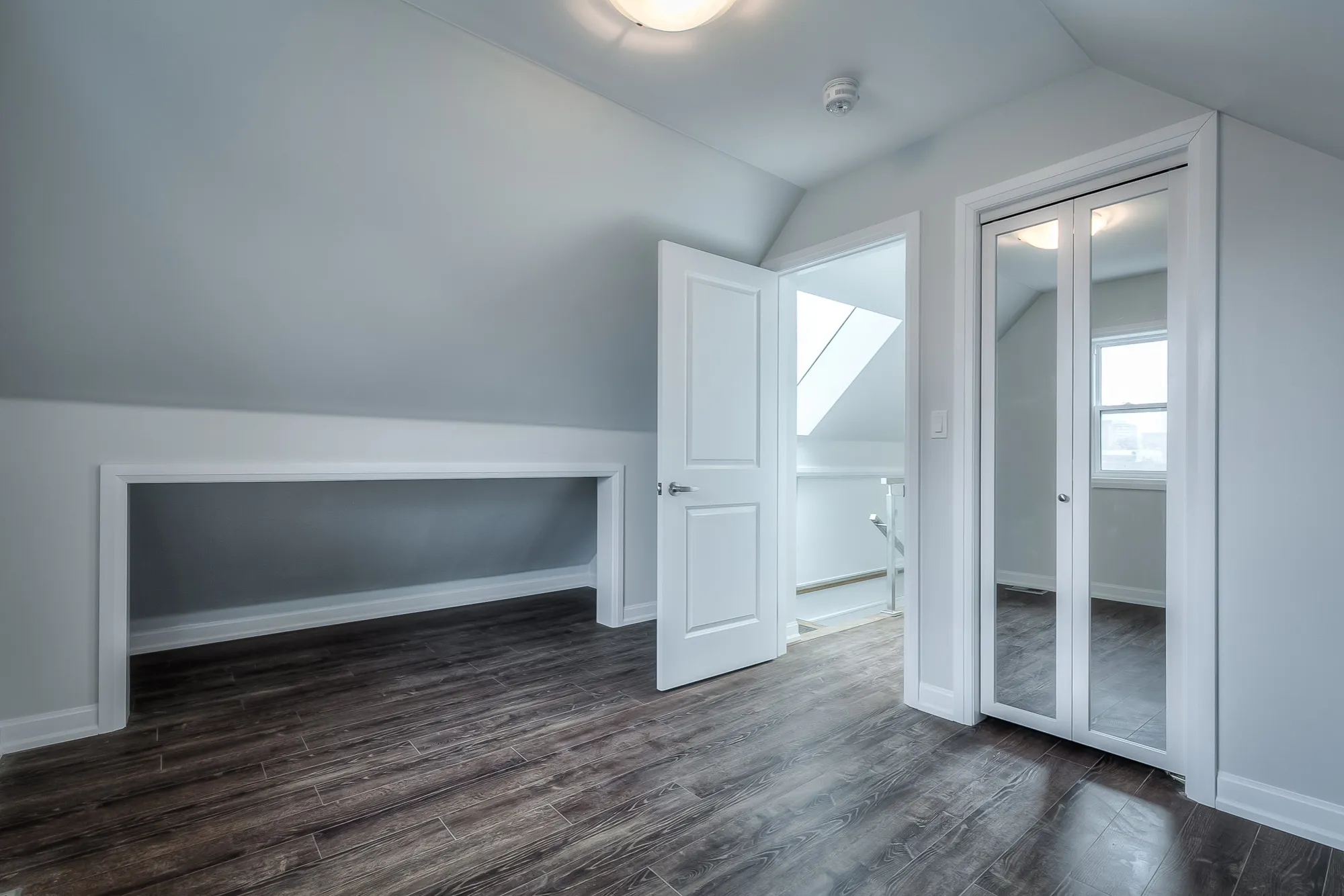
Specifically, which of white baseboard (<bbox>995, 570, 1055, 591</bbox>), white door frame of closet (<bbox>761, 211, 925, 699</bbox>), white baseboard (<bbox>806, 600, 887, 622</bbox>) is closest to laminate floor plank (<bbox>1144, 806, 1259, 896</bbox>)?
white baseboard (<bbox>995, 570, 1055, 591</bbox>)

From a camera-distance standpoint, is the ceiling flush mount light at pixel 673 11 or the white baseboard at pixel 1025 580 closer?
the ceiling flush mount light at pixel 673 11

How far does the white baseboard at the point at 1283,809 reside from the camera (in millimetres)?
1826

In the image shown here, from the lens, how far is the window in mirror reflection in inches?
87.3

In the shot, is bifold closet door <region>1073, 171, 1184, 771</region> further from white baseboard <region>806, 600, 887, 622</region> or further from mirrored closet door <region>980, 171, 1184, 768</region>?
white baseboard <region>806, 600, 887, 622</region>

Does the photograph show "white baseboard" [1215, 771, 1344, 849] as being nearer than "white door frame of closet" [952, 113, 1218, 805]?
Yes

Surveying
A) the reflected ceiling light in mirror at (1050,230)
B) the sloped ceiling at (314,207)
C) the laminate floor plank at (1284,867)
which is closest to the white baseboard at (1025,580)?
the laminate floor plank at (1284,867)

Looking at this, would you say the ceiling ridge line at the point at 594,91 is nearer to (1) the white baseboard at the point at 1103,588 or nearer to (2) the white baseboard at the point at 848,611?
(1) the white baseboard at the point at 1103,588

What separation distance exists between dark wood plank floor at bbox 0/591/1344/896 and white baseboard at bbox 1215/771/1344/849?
0.19ft

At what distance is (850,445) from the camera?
18.0ft

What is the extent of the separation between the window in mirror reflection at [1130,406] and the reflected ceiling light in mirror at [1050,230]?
0.41 m

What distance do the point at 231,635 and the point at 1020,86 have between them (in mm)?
4603

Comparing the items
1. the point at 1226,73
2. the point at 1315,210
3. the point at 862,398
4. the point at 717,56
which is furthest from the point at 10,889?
the point at 862,398

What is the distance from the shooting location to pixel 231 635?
3.68 metres

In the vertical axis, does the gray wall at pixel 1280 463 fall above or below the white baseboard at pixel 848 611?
above
